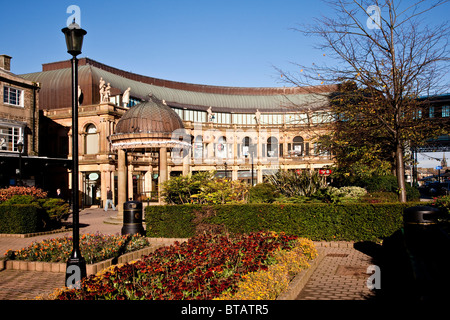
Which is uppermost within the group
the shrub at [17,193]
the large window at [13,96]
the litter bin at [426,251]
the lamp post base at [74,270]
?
the large window at [13,96]

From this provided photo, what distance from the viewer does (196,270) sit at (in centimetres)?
748

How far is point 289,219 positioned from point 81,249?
7.11 meters

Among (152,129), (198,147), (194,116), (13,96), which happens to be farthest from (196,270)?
(194,116)

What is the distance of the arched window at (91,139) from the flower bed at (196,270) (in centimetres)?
3677

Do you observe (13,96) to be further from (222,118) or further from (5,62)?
(222,118)

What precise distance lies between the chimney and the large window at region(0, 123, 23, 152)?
6.14 metres

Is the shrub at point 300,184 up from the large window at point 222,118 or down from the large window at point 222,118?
down

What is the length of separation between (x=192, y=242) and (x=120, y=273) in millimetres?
3647

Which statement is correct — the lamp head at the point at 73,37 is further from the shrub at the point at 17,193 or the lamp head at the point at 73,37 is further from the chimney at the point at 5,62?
the chimney at the point at 5,62

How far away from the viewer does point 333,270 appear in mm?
10344

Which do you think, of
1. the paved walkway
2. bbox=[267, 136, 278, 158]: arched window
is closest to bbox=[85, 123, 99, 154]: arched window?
bbox=[267, 136, 278, 158]: arched window

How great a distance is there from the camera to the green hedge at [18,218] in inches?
707

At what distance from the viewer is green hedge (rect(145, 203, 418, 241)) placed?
13.6 metres

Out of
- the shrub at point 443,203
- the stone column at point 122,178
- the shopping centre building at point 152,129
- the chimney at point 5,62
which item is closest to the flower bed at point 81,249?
the shopping centre building at point 152,129
